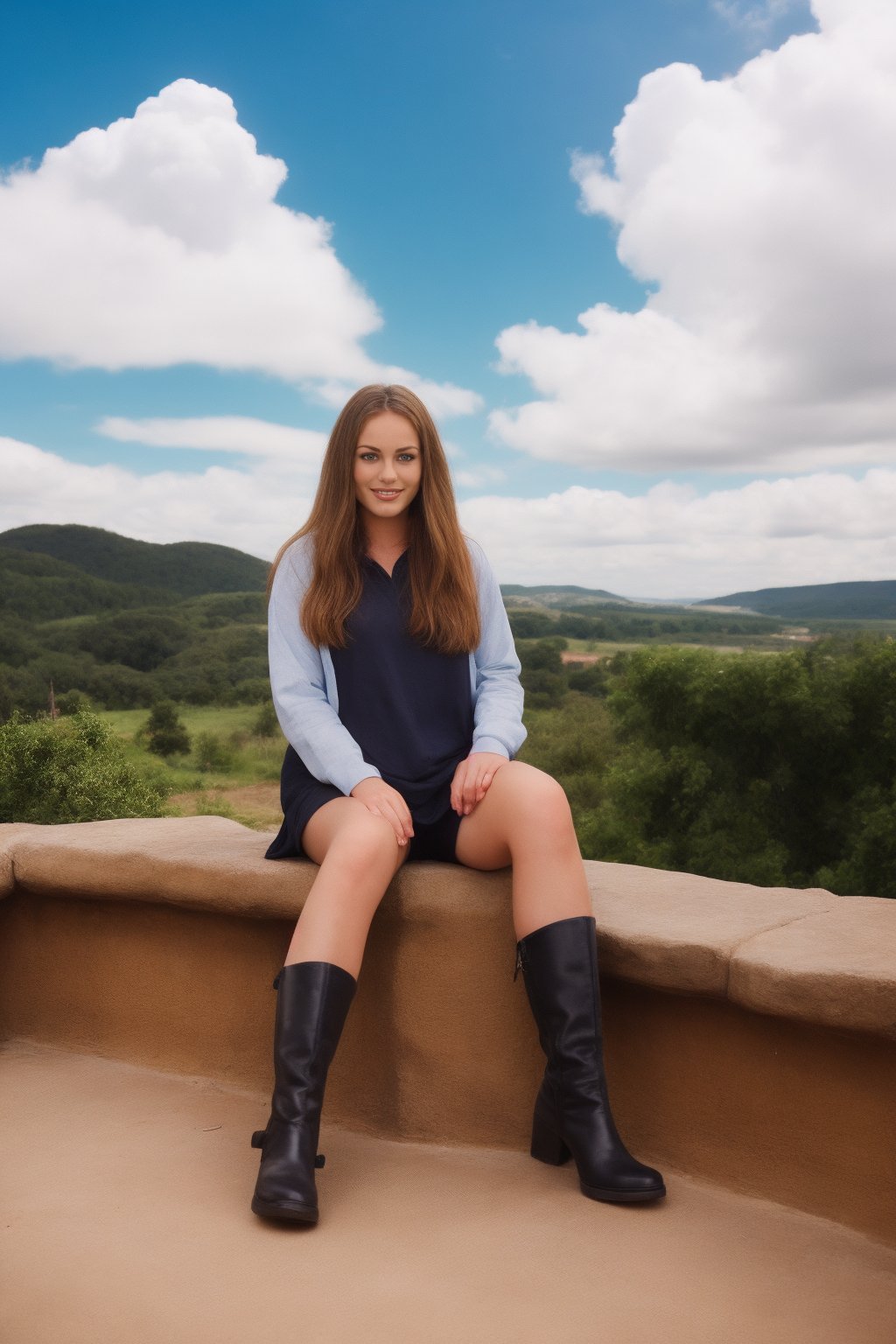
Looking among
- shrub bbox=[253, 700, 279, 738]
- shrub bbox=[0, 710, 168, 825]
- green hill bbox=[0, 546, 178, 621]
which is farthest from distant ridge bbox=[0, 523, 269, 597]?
shrub bbox=[0, 710, 168, 825]

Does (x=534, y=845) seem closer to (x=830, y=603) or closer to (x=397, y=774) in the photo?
(x=397, y=774)

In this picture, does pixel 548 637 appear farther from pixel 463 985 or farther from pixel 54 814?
pixel 463 985

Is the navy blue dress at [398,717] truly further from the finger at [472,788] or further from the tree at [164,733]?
the tree at [164,733]

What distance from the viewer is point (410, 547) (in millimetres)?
2477

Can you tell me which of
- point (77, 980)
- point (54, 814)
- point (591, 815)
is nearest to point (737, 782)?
point (591, 815)

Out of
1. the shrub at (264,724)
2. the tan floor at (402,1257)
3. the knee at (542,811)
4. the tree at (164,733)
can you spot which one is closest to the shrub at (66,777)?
the tan floor at (402,1257)

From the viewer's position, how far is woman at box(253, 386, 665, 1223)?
186 centimetres

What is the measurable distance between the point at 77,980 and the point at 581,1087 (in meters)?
1.37

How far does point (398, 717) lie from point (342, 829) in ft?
1.23

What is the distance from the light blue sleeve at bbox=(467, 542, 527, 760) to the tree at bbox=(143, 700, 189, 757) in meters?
29.7

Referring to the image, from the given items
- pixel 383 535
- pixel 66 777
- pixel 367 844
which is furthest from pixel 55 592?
pixel 367 844

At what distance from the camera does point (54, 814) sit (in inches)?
523

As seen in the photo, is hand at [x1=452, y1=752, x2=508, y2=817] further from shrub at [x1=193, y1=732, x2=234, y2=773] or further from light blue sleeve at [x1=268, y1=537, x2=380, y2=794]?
shrub at [x1=193, y1=732, x2=234, y2=773]

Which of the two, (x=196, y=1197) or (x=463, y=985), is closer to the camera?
(x=196, y=1197)
